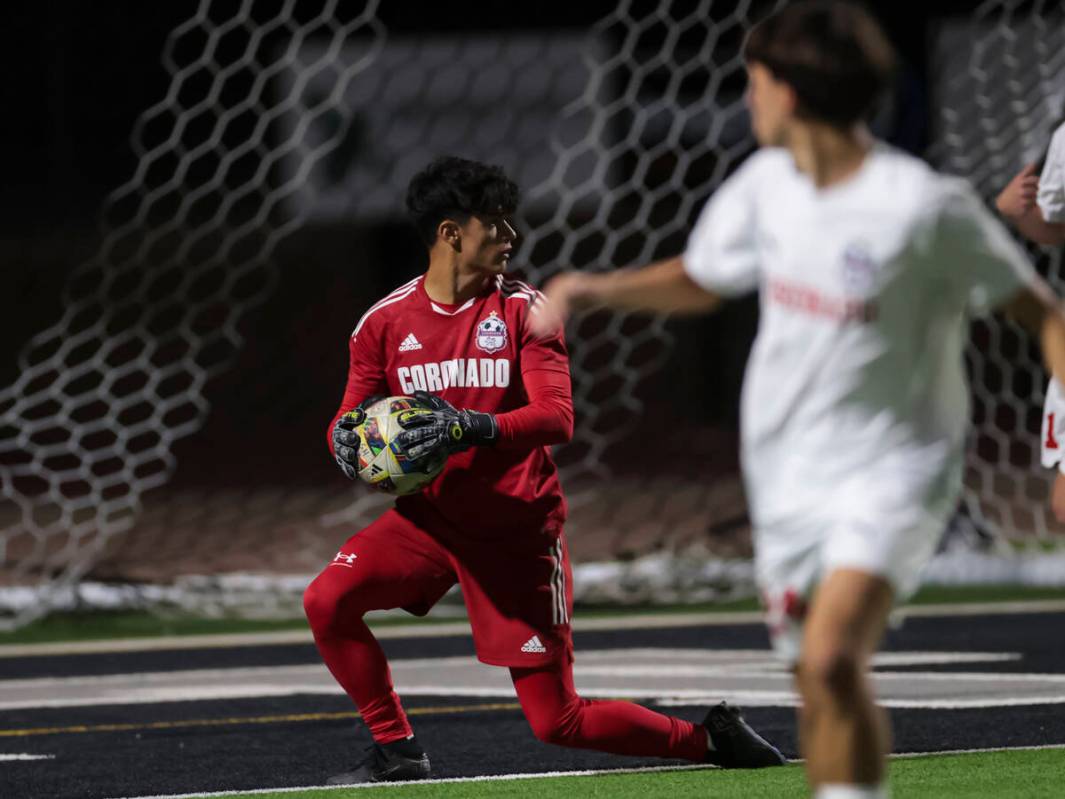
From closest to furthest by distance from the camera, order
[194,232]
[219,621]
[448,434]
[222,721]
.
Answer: [448,434] → [222,721] → [219,621] → [194,232]

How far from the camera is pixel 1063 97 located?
12.2 meters

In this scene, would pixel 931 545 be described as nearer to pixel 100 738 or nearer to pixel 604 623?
pixel 100 738

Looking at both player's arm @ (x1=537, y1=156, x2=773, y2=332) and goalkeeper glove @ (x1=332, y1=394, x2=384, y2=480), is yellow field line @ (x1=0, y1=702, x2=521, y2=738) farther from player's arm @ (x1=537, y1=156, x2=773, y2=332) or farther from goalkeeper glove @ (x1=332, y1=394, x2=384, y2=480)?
player's arm @ (x1=537, y1=156, x2=773, y2=332)

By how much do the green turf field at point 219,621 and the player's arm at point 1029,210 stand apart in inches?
208

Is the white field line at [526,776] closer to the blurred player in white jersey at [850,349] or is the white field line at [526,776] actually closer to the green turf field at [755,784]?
the green turf field at [755,784]

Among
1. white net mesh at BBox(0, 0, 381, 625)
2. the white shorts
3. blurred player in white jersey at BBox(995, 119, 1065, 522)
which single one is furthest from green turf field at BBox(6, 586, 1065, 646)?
the white shorts

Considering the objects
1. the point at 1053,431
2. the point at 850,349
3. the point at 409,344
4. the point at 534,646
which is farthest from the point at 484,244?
the point at 850,349

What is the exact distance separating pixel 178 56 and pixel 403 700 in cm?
1703

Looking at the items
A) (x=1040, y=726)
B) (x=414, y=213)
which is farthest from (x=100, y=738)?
(x=1040, y=726)

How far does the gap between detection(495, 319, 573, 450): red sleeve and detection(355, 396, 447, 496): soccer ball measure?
0.67 feet

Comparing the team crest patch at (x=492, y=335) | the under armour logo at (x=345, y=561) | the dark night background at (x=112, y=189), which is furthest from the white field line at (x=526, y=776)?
the dark night background at (x=112, y=189)

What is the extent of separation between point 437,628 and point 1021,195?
5.21m

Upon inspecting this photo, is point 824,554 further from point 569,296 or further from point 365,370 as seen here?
point 365,370

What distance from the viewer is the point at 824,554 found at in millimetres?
4043
